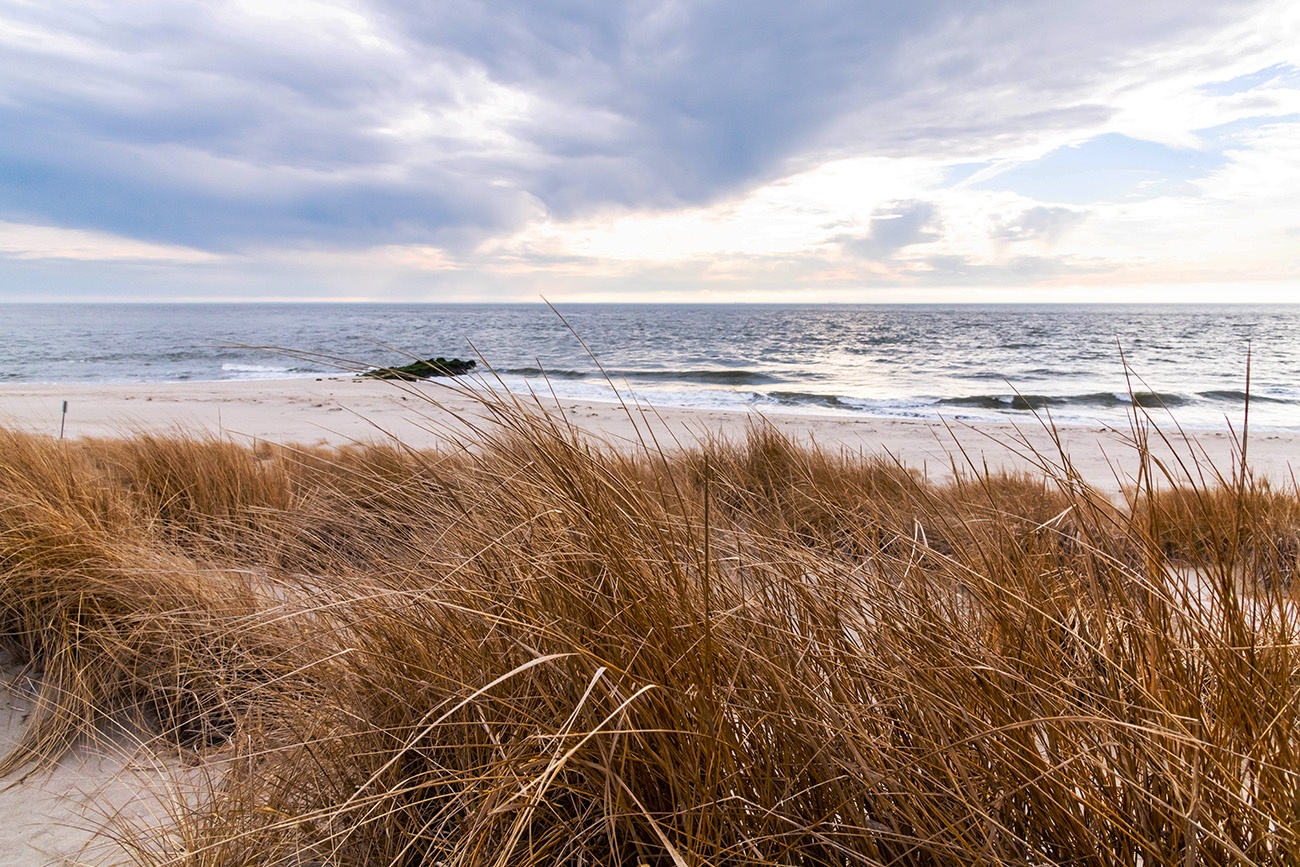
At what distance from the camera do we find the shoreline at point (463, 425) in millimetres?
7859

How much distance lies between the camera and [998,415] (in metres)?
13.3

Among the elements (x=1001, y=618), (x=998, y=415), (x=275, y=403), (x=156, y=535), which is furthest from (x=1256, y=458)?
(x=275, y=403)

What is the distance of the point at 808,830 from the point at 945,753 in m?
0.30

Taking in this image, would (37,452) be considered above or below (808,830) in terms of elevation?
above

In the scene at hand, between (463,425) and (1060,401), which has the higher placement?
(463,425)

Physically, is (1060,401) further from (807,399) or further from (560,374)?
(560,374)

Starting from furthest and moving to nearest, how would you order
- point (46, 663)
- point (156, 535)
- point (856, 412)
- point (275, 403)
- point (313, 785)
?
point (856, 412), point (275, 403), point (156, 535), point (46, 663), point (313, 785)

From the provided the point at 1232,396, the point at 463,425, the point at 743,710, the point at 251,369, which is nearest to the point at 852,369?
the point at 1232,396

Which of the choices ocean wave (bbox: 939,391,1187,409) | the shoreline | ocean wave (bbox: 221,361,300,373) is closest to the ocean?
ocean wave (bbox: 939,391,1187,409)

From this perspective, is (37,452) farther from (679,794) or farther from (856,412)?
(856,412)

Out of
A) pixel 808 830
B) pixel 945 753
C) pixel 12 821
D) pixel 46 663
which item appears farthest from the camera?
pixel 46 663

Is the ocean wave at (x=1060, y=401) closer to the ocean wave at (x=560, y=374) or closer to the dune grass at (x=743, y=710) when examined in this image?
the ocean wave at (x=560, y=374)

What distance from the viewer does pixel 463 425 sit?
306 inches

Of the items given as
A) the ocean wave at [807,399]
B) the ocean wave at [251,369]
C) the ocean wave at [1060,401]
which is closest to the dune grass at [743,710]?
the ocean wave at [807,399]
